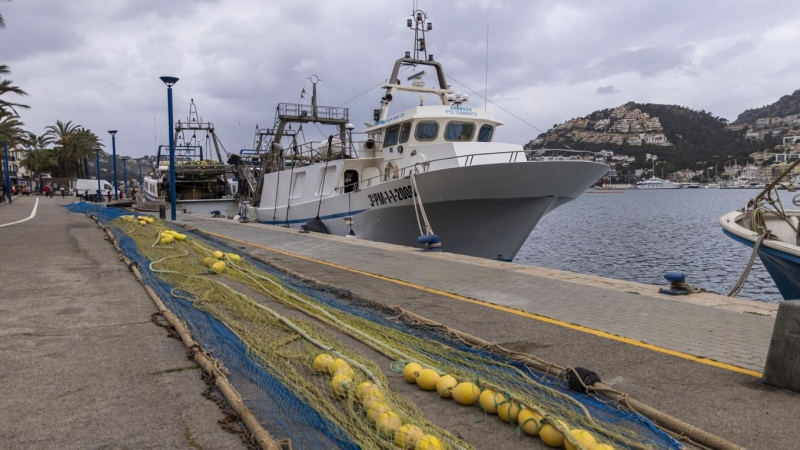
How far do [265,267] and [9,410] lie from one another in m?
5.91

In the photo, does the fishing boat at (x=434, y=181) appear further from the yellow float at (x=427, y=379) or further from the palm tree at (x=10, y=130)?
the palm tree at (x=10, y=130)

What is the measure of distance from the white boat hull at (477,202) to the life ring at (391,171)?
0.71 metres

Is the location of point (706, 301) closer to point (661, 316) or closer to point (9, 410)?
point (661, 316)

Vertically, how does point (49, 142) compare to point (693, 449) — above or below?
above

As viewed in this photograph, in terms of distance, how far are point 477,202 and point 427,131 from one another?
3032 mm

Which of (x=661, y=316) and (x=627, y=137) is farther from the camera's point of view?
(x=627, y=137)

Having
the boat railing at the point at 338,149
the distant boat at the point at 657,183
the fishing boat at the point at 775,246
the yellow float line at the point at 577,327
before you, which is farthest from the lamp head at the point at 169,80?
the distant boat at the point at 657,183

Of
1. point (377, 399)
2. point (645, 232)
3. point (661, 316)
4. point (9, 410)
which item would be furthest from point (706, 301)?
point (645, 232)

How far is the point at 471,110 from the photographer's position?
16188 mm

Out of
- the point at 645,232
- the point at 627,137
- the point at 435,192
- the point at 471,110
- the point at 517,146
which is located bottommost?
the point at 645,232

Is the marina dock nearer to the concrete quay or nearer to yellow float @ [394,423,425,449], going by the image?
the concrete quay

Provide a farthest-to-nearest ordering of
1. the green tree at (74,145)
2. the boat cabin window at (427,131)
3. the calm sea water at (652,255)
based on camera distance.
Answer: the green tree at (74,145) → the calm sea water at (652,255) → the boat cabin window at (427,131)

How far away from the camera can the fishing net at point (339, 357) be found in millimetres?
3070

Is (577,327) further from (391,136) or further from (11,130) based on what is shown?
(11,130)
